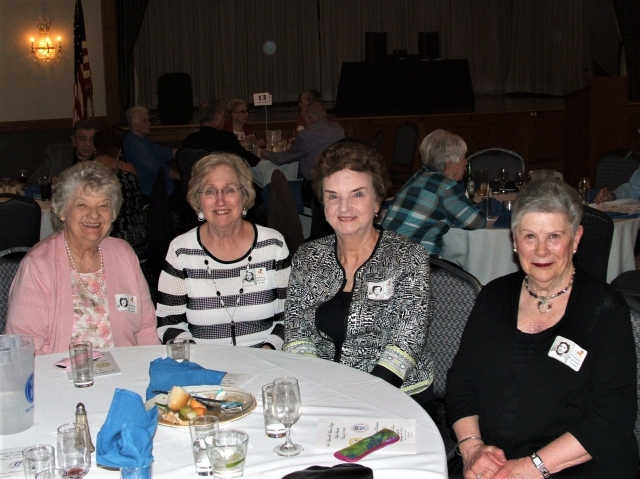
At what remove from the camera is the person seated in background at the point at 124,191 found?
5242mm

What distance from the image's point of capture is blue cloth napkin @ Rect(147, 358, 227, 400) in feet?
6.73

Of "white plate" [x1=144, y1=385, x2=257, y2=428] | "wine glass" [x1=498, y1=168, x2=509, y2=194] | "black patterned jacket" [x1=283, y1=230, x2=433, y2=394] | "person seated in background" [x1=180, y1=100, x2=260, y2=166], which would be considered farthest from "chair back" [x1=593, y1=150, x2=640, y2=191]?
"white plate" [x1=144, y1=385, x2=257, y2=428]

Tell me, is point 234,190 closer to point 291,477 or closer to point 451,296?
point 451,296

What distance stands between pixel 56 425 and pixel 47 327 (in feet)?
3.00

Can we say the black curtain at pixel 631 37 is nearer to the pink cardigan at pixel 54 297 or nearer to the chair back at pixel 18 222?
the chair back at pixel 18 222

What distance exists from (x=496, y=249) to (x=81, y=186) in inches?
89.5

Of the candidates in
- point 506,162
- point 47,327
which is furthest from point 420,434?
point 506,162

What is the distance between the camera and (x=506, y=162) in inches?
235

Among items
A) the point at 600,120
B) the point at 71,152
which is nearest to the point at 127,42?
the point at 71,152

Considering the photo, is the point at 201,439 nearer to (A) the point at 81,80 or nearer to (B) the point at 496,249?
(B) the point at 496,249

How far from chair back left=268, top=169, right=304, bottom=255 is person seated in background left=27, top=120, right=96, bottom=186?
2.70 m

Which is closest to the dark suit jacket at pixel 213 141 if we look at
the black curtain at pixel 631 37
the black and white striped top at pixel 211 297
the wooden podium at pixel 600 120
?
the wooden podium at pixel 600 120

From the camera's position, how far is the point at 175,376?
2.06 meters

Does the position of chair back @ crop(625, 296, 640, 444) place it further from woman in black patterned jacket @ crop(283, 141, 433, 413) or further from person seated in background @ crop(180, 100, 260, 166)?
person seated in background @ crop(180, 100, 260, 166)
